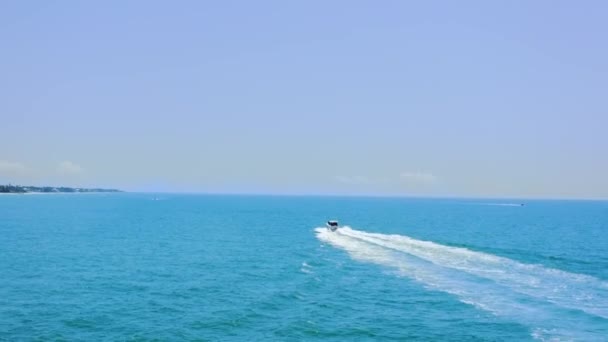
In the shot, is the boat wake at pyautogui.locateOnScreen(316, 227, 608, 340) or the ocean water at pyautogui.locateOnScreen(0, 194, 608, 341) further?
the boat wake at pyautogui.locateOnScreen(316, 227, 608, 340)

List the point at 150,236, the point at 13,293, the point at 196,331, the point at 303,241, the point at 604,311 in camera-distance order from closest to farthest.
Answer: the point at 196,331 → the point at 604,311 → the point at 13,293 → the point at 303,241 → the point at 150,236

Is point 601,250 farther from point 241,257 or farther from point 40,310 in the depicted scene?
point 40,310

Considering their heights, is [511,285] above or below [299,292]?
above

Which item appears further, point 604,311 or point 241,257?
point 241,257

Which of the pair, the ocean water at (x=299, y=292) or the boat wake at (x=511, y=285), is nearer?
the ocean water at (x=299, y=292)

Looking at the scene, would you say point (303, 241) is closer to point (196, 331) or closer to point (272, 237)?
point (272, 237)

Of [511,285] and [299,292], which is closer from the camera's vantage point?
[299,292]

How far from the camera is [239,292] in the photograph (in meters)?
46.8

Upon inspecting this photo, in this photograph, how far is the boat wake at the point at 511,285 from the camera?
36.2 meters

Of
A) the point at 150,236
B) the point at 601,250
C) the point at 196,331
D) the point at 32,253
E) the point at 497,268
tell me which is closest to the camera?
the point at 196,331

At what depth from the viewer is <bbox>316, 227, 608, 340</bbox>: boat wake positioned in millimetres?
36219

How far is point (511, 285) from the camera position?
47.8m

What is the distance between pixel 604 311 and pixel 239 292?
29.5 m

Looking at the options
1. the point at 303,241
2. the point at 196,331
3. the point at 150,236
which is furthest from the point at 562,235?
the point at 196,331
